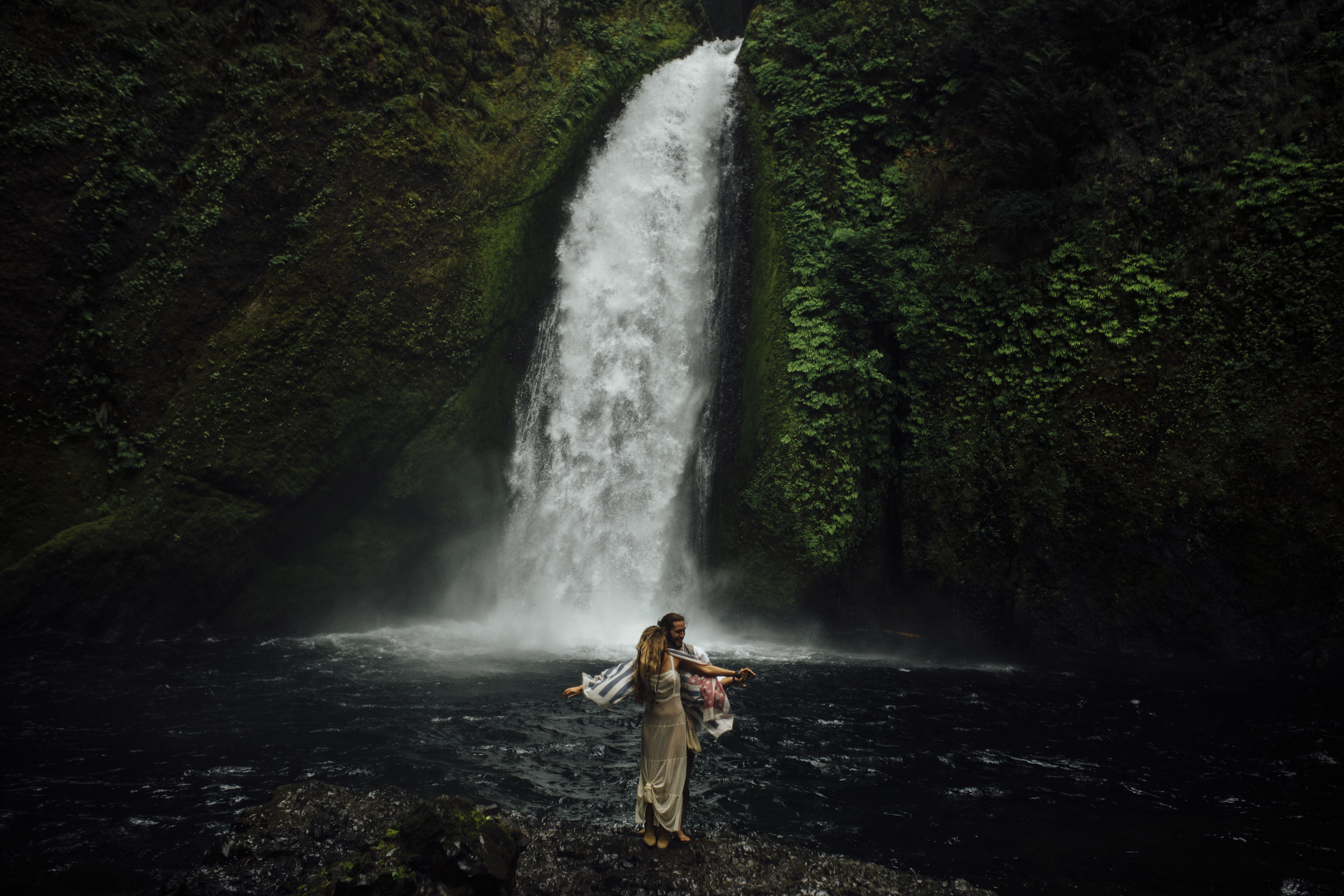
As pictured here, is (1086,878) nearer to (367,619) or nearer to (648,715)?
(648,715)

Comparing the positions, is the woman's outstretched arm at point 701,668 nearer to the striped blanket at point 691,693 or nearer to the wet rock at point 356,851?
the striped blanket at point 691,693

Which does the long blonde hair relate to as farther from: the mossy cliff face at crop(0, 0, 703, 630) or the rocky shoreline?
the mossy cliff face at crop(0, 0, 703, 630)

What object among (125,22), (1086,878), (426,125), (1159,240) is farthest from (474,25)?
(1086,878)

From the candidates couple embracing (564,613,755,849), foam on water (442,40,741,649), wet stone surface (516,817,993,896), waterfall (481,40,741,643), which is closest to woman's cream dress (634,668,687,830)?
couple embracing (564,613,755,849)

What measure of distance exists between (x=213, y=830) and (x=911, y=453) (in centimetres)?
1056

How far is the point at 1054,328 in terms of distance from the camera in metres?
10.8

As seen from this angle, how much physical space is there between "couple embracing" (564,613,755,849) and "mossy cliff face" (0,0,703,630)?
344 inches

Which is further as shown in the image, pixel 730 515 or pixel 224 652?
pixel 730 515

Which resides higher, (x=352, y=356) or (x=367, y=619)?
(x=352, y=356)

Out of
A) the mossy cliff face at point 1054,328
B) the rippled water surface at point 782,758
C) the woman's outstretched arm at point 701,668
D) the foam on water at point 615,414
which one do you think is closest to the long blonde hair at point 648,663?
the woman's outstretched arm at point 701,668

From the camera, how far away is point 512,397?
1322 cm

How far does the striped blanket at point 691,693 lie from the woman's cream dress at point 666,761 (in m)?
0.11

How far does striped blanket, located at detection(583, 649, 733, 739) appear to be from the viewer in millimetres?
4707

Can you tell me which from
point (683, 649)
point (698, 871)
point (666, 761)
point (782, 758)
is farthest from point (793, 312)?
point (698, 871)
